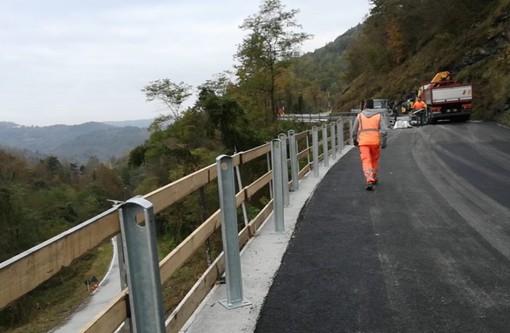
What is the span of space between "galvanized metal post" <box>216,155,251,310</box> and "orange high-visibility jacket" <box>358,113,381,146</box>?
5745 millimetres

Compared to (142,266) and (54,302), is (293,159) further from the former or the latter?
(54,302)

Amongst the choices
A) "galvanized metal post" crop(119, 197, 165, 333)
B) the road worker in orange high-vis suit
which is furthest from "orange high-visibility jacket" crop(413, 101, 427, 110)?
"galvanized metal post" crop(119, 197, 165, 333)

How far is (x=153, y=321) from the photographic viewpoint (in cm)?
226

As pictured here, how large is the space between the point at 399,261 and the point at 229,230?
1968 mm

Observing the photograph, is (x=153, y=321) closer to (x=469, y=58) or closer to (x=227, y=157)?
(x=227, y=157)

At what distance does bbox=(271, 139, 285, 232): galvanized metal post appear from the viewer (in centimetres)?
611

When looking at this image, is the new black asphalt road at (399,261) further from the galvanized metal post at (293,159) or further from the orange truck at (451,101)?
the orange truck at (451,101)

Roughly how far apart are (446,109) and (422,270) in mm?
24818

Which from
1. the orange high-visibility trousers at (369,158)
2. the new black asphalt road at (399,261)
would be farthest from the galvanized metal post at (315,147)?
the orange high-visibility trousers at (369,158)

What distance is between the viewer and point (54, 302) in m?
52.7

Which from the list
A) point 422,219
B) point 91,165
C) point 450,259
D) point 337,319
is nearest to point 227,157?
point 337,319

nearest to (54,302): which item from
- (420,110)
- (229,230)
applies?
(420,110)

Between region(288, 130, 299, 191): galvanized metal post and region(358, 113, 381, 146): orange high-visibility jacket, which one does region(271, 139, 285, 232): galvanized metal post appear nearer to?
region(288, 130, 299, 191): galvanized metal post

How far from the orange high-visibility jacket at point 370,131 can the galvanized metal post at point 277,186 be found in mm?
3397
